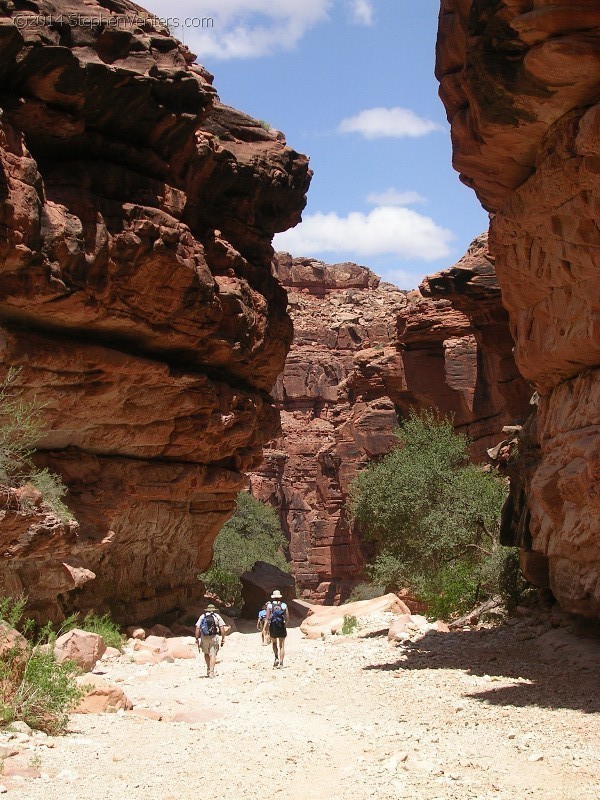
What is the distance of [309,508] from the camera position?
5159 centimetres

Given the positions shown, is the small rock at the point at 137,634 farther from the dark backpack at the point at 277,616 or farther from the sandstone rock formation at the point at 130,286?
the dark backpack at the point at 277,616

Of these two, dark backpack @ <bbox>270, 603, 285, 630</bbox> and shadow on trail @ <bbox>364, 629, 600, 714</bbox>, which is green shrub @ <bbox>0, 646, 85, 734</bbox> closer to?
shadow on trail @ <bbox>364, 629, 600, 714</bbox>

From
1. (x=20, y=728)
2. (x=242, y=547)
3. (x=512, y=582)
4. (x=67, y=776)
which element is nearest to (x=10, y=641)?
(x=20, y=728)

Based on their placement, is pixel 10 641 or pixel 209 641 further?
pixel 209 641

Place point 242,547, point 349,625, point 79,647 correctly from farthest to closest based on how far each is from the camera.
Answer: point 242,547
point 349,625
point 79,647

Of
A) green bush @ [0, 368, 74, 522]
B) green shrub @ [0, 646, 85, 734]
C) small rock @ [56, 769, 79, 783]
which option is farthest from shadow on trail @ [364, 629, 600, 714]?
green bush @ [0, 368, 74, 522]

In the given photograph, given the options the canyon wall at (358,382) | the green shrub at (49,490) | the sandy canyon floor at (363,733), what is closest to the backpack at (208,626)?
the sandy canyon floor at (363,733)

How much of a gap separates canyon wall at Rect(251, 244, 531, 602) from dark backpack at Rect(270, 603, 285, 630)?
15.0m

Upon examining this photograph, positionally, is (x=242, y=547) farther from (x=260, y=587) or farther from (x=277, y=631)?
(x=277, y=631)

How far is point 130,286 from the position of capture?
16562mm

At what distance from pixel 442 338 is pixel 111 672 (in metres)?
21.0

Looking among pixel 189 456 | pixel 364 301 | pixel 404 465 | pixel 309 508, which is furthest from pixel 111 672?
pixel 364 301

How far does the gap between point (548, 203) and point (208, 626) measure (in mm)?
8794

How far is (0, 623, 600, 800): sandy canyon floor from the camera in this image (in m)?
7.38
